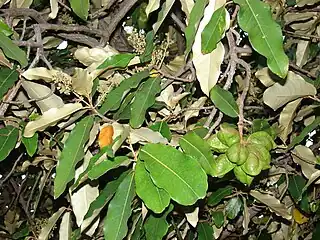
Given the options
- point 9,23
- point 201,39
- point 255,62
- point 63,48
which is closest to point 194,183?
point 201,39

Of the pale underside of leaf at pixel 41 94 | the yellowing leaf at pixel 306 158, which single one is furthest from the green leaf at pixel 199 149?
the yellowing leaf at pixel 306 158

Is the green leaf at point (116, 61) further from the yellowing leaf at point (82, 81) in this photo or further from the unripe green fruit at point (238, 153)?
the unripe green fruit at point (238, 153)

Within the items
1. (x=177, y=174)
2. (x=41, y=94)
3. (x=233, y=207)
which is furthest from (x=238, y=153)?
(x=233, y=207)

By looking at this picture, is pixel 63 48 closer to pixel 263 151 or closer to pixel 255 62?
pixel 255 62

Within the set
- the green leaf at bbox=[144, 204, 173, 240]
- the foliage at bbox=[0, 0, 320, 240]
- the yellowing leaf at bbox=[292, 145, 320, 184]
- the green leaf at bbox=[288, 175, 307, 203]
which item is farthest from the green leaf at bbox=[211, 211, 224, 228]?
the green leaf at bbox=[144, 204, 173, 240]

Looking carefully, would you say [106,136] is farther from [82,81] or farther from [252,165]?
[252,165]

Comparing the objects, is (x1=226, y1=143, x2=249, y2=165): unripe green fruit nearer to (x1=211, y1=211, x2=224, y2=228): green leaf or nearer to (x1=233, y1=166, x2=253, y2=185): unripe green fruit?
(x1=233, y1=166, x2=253, y2=185): unripe green fruit
